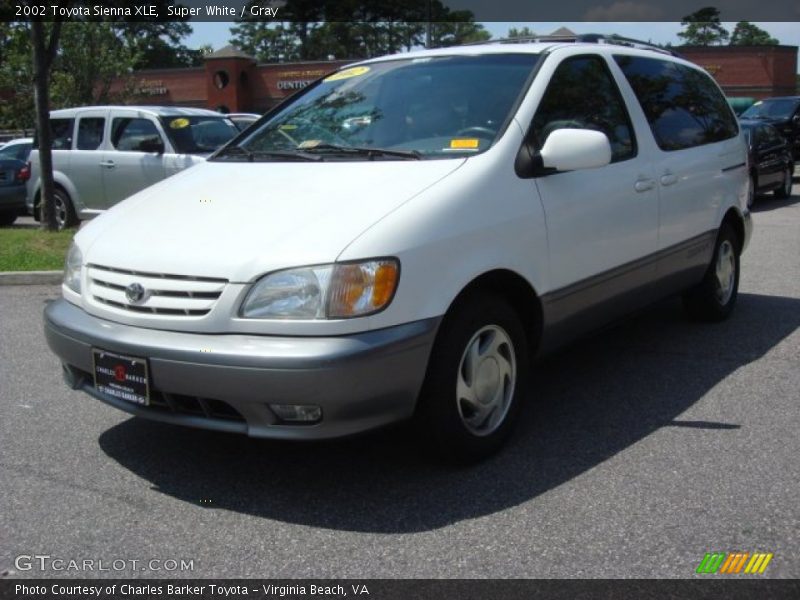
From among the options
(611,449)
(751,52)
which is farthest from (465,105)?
(751,52)

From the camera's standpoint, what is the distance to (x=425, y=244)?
138 inches

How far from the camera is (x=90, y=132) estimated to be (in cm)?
1217

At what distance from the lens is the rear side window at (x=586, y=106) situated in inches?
174

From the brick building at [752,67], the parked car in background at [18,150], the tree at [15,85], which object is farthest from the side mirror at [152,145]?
the brick building at [752,67]

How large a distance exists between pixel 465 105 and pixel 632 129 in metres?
1.20

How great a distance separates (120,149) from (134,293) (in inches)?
348

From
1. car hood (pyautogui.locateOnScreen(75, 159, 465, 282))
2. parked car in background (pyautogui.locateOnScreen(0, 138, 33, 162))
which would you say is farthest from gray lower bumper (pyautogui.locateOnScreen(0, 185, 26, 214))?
car hood (pyautogui.locateOnScreen(75, 159, 465, 282))

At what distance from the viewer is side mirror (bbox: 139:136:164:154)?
11.4m

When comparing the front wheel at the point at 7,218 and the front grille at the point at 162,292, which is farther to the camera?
the front wheel at the point at 7,218

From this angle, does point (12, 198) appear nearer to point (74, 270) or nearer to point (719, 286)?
point (74, 270)

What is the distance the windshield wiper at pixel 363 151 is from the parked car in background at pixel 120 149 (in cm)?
701

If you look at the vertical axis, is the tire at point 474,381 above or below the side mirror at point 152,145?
below

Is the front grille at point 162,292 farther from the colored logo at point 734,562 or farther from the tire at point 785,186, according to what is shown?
the tire at point 785,186

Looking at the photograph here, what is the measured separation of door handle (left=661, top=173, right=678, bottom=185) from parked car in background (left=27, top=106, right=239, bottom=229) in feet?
23.3
